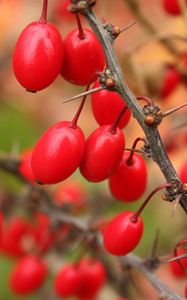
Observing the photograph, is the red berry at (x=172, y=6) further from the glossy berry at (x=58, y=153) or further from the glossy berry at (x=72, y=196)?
the glossy berry at (x=72, y=196)

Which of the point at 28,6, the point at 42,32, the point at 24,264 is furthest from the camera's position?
the point at 28,6

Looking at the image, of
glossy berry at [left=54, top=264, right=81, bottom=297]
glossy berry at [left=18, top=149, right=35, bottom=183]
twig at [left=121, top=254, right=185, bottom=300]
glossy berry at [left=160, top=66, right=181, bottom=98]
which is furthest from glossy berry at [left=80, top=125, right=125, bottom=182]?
glossy berry at [left=160, top=66, right=181, bottom=98]

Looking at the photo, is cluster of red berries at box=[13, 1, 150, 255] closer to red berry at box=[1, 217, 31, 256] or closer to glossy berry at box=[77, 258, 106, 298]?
glossy berry at box=[77, 258, 106, 298]

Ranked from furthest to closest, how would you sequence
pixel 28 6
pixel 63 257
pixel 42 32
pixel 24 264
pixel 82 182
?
1. pixel 28 6
2. pixel 82 182
3. pixel 63 257
4. pixel 24 264
5. pixel 42 32

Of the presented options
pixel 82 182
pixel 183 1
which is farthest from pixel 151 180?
pixel 183 1

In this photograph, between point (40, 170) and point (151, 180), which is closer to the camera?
point (40, 170)

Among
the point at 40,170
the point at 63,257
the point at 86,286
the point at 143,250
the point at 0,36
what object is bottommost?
the point at 143,250

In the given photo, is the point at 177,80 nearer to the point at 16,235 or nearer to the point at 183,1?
the point at 183,1

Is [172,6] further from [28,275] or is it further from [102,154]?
[28,275]
